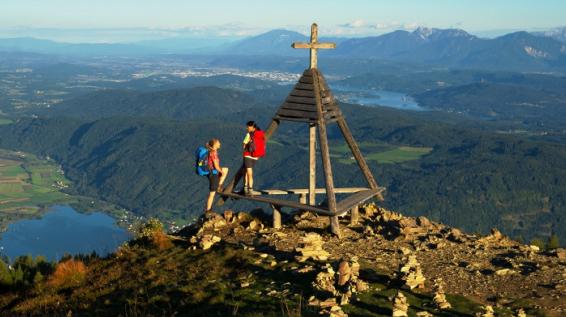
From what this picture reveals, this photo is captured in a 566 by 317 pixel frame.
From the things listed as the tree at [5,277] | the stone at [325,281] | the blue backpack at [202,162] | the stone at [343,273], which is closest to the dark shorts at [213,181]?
the blue backpack at [202,162]

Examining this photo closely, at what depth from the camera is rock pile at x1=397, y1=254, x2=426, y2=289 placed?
1686 cm

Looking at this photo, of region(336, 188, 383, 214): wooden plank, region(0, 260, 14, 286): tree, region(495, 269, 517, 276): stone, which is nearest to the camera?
region(495, 269, 517, 276): stone

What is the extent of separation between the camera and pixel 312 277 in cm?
1753

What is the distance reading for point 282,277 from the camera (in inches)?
706

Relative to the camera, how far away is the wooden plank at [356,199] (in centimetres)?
2281

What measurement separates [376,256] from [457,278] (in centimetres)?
328

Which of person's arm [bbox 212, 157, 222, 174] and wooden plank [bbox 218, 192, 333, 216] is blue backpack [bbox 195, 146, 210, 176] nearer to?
person's arm [bbox 212, 157, 222, 174]

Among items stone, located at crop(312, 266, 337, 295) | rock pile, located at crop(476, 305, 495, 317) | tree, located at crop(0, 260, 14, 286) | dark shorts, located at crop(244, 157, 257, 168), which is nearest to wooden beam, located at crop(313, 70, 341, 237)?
dark shorts, located at crop(244, 157, 257, 168)

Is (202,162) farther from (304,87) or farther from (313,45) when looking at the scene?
(313,45)

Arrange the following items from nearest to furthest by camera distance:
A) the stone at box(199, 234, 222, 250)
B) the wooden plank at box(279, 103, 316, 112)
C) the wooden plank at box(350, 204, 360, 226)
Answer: the stone at box(199, 234, 222, 250), the wooden plank at box(279, 103, 316, 112), the wooden plank at box(350, 204, 360, 226)

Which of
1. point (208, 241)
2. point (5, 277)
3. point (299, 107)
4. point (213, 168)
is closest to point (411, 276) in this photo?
point (208, 241)

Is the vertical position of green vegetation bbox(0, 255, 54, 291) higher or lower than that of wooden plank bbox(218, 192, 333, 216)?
lower

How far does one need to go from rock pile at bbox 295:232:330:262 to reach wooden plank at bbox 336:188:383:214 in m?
2.02

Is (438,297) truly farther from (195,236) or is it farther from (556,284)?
(195,236)
